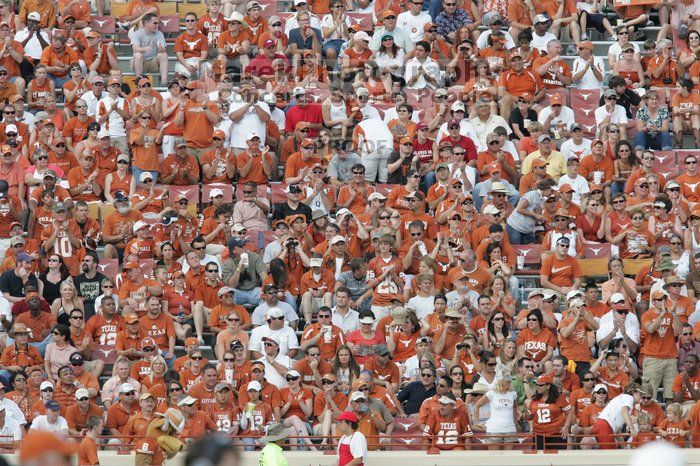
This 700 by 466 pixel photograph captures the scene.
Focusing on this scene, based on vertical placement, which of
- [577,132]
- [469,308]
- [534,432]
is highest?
[577,132]

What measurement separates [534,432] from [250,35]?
8485 millimetres

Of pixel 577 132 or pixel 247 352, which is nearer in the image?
pixel 247 352

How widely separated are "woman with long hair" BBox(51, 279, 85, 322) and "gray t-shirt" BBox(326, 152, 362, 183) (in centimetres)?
393

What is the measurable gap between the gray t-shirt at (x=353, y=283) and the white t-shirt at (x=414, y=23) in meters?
5.11

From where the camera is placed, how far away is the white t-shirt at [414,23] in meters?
21.0

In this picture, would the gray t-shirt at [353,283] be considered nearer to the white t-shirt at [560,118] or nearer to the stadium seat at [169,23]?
the white t-shirt at [560,118]

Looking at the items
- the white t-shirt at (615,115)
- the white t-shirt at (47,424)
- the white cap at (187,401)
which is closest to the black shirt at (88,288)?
the white t-shirt at (47,424)

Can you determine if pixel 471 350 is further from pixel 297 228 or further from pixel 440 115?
pixel 440 115

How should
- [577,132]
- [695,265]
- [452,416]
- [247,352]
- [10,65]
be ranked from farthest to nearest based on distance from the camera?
[10,65]
[577,132]
[695,265]
[247,352]
[452,416]

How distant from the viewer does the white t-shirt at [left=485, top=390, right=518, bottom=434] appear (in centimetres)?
1491

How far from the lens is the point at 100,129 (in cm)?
1939

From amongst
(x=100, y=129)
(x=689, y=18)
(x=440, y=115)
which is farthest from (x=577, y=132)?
(x=100, y=129)

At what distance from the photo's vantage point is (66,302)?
1675 cm

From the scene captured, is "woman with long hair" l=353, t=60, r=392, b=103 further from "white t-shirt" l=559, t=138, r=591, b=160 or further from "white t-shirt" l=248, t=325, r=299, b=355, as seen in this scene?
"white t-shirt" l=248, t=325, r=299, b=355
